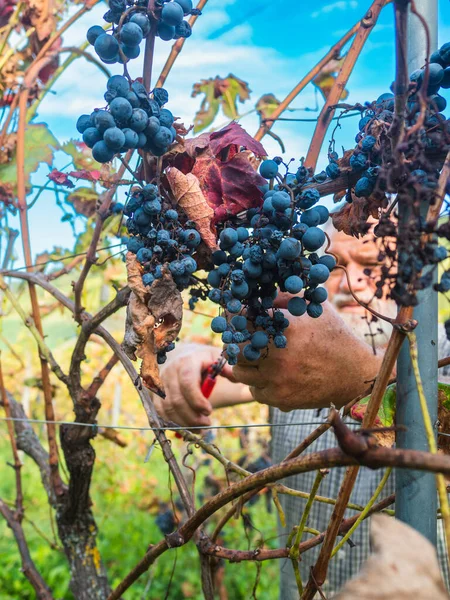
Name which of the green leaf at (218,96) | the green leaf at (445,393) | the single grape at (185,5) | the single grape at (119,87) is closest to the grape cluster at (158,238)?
the single grape at (119,87)

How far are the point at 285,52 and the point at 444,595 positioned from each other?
3.23ft

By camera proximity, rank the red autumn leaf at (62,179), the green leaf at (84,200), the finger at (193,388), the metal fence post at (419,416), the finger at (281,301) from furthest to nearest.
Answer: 1. the green leaf at (84,200)
2. the finger at (193,388)
3. the red autumn leaf at (62,179)
4. the finger at (281,301)
5. the metal fence post at (419,416)

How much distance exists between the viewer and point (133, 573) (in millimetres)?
817

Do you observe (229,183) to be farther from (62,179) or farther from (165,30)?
(62,179)

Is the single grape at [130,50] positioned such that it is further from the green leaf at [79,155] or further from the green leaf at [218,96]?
the green leaf at [218,96]

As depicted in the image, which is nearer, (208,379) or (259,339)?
(259,339)

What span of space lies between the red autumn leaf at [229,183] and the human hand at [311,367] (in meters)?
0.16

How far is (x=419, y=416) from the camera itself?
1.84 feet

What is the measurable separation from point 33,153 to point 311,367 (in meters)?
0.99

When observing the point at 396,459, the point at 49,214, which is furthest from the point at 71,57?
the point at 396,459

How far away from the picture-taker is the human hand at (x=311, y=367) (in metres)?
0.85

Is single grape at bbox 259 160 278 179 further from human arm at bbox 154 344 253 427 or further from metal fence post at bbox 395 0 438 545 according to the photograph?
human arm at bbox 154 344 253 427

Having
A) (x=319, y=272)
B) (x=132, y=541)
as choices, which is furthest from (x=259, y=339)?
(x=132, y=541)

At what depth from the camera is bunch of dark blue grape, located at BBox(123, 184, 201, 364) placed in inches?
26.6
